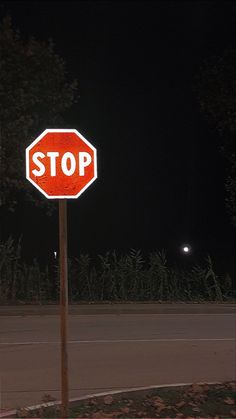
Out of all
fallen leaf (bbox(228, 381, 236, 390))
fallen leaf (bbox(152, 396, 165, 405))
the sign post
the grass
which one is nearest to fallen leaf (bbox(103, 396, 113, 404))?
the grass

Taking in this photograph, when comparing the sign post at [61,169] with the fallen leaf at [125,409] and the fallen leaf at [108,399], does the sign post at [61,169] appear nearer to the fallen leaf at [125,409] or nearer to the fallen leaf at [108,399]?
the fallen leaf at [125,409]

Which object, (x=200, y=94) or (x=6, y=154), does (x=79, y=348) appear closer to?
(x=200, y=94)

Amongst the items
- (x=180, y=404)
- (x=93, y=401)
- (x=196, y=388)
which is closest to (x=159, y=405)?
(x=180, y=404)

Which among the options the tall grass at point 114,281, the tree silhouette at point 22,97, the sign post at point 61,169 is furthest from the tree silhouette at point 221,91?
the tall grass at point 114,281

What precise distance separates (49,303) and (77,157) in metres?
13.6

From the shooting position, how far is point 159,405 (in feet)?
21.4

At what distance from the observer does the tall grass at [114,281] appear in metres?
19.9

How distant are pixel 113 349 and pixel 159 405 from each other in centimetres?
440

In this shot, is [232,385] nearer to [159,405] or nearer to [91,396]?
[159,405]

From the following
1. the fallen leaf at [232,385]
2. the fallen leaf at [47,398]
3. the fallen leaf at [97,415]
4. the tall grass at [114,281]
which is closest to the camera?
the fallen leaf at [97,415]

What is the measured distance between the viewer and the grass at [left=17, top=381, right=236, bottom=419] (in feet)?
20.5

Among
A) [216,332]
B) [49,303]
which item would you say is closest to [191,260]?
[49,303]

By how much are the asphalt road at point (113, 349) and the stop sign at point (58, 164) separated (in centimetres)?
263

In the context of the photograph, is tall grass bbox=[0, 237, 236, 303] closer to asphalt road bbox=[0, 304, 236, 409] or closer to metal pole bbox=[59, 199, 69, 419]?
asphalt road bbox=[0, 304, 236, 409]
